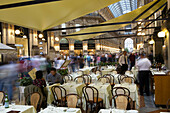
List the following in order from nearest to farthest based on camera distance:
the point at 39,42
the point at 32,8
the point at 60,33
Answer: the point at 32,8 < the point at 39,42 < the point at 60,33

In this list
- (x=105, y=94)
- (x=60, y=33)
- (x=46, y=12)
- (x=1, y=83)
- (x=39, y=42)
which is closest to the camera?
(x=46, y=12)

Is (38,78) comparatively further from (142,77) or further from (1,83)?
(142,77)

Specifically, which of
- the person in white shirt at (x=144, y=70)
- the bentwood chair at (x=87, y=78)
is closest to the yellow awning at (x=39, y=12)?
the bentwood chair at (x=87, y=78)

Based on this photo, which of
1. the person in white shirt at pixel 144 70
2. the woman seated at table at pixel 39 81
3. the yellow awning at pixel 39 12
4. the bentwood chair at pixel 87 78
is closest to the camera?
the yellow awning at pixel 39 12

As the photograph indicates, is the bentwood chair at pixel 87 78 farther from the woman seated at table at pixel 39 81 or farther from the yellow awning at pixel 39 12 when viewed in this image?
the yellow awning at pixel 39 12

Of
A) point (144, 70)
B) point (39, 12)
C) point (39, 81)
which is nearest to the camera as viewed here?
point (39, 12)

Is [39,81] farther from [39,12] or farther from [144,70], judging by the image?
[144,70]

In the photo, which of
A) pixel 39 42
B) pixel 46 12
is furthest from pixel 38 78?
pixel 39 42

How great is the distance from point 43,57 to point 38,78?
5655mm

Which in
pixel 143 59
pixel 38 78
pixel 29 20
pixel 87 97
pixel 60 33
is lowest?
pixel 87 97

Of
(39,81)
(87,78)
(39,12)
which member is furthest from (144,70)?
(39,12)

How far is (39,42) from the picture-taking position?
20.2 metres

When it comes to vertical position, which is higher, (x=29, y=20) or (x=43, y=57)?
(x=29, y=20)

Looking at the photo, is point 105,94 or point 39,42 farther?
point 39,42
